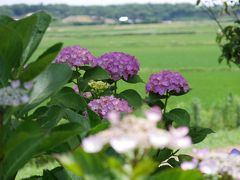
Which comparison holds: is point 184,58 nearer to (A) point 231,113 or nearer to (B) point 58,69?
(A) point 231,113

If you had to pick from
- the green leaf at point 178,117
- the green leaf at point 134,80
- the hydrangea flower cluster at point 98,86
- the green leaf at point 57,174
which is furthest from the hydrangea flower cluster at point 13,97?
the green leaf at point 134,80

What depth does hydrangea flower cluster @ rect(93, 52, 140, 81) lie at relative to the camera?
2.45 meters

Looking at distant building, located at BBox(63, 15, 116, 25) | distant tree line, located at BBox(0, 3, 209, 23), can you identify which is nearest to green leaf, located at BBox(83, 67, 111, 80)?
distant tree line, located at BBox(0, 3, 209, 23)

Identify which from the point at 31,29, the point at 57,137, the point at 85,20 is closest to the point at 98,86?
the point at 31,29

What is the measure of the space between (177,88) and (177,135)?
6.08ft

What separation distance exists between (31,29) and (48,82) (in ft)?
0.34

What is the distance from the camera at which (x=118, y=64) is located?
8.05 feet

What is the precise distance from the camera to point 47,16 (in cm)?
123

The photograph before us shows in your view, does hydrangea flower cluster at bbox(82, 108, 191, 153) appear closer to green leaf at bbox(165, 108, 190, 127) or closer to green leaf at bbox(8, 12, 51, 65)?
green leaf at bbox(8, 12, 51, 65)

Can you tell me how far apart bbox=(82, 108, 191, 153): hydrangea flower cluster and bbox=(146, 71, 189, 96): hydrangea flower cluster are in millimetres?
1794

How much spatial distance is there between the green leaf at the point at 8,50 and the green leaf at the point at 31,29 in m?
0.04

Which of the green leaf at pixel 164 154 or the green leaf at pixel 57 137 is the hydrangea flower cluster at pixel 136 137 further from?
the green leaf at pixel 164 154

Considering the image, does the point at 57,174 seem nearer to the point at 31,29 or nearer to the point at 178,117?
the point at 31,29

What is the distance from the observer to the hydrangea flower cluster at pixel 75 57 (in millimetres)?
2406
